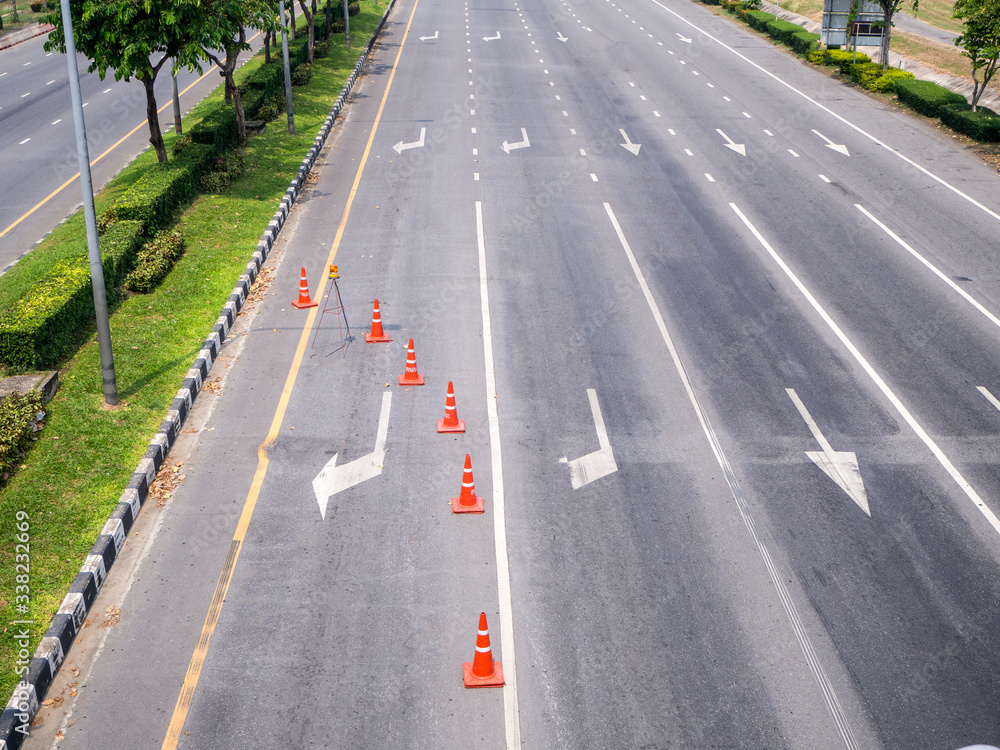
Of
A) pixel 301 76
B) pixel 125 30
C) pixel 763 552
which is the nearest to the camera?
pixel 763 552

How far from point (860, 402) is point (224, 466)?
33.8 ft

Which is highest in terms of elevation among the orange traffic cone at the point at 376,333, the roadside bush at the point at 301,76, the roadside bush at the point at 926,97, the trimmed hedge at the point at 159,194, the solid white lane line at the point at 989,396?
the roadside bush at the point at 301,76

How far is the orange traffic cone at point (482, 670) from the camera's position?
29.1 ft

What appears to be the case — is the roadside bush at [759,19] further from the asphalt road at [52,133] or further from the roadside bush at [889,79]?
the asphalt road at [52,133]

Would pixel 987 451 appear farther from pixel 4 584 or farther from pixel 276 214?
pixel 276 214

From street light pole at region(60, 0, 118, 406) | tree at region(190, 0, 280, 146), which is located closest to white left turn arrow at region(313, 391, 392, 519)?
street light pole at region(60, 0, 118, 406)

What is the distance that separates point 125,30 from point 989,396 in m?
20.8

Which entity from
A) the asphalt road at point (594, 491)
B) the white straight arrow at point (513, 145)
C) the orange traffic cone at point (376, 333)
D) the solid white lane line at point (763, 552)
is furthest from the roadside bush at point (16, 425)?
the white straight arrow at point (513, 145)

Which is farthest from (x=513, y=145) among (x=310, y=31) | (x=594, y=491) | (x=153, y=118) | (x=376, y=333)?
(x=594, y=491)

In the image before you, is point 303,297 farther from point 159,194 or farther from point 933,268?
point 933,268

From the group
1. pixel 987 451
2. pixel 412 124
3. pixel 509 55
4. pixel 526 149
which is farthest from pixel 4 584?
pixel 509 55

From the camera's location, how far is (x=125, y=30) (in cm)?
2116

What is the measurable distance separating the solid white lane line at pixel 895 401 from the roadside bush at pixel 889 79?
1888 cm

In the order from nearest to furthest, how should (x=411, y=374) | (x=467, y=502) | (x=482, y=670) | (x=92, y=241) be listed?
1. (x=482, y=670)
2. (x=467, y=502)
3. (x=92, y=241)
4. (x=411, y=374)
